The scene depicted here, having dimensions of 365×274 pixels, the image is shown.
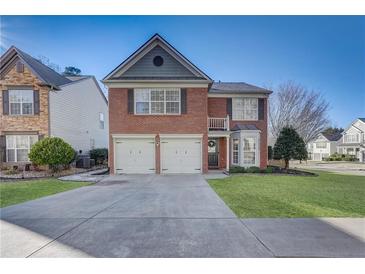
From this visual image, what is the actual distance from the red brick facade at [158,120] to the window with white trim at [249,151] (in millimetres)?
3212

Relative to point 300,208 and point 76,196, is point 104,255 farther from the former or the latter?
point 300,208

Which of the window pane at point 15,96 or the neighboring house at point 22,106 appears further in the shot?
the window pane at point 15,96

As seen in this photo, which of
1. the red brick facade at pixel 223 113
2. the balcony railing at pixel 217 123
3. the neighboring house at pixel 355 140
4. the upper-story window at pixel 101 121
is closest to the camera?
the balcony railing at pixel 217 123

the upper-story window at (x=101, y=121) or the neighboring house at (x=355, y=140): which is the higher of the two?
the upper-story window at (x=101, y=121)

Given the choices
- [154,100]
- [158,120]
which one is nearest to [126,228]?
[158,120]

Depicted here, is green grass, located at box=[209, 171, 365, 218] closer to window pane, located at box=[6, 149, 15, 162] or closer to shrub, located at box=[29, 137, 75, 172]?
shrub, located at box=[29, 137, 75, 172]

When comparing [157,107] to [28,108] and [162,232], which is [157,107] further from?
[162,232]

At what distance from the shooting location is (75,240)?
158 inches

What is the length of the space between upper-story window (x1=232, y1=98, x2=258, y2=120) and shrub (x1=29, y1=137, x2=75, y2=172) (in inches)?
466

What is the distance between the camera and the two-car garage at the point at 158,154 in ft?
43.0

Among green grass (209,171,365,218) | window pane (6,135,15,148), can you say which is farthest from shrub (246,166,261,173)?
window pane (6,135,15,148)

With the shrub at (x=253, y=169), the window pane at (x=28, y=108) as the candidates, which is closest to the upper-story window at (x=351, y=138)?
the shrub at (x=253, y=169)

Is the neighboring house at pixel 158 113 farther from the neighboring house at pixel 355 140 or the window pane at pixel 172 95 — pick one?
the neighboring house at pixel 355 140

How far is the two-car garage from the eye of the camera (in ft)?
43.0
